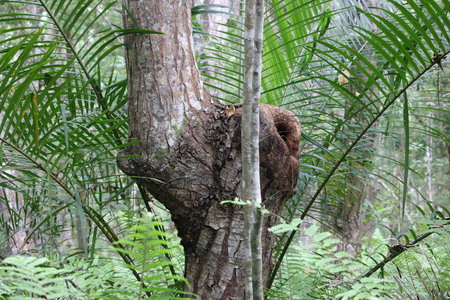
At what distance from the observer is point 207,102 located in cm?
209

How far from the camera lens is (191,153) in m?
1.98

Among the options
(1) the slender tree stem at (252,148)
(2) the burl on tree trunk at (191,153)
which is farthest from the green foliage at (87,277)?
(1) the slender tree stem at (252,148)

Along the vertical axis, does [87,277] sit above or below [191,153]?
below

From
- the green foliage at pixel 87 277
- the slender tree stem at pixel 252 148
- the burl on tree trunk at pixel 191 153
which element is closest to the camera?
the green foliage at pixel 87 277

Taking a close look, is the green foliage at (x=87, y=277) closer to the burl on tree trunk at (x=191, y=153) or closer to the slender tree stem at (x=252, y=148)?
the burl on tree trunk at (x=191, y=153)

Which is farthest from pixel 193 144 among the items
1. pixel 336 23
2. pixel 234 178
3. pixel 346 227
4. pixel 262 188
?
pixel 346 227

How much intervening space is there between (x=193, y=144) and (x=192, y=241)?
45 centimetres

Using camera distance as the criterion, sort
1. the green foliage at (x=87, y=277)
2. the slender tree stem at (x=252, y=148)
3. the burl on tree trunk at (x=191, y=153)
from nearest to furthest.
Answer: the green foliage at (x=87, y=277), the slender tree stem at (x=252, y=148), the burl on tree trunk at (x=191, y=153)

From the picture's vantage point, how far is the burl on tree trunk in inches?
77.0

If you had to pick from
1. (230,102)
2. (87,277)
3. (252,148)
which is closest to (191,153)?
(252,148)

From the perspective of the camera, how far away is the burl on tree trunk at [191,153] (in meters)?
1.96

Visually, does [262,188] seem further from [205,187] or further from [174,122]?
[174,122]

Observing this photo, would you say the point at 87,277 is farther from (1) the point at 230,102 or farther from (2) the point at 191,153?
(1) the point at 230,102

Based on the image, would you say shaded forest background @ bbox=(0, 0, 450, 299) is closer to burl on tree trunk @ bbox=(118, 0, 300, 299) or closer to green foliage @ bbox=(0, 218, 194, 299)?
green foliage @ bbox=(0, 218, 194, 299)
